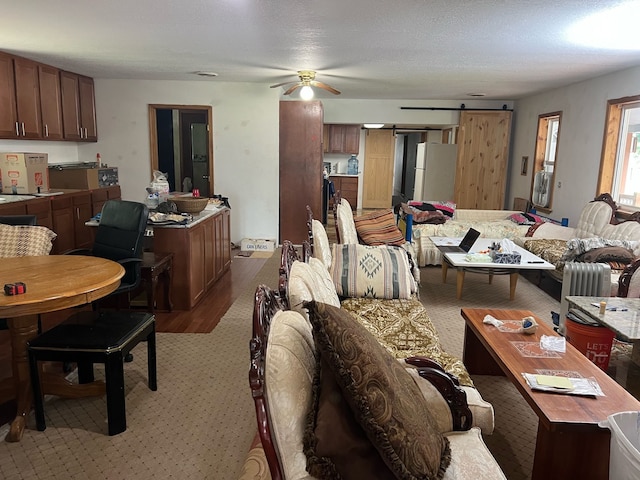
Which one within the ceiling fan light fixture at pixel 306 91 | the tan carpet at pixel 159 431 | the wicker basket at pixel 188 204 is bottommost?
the tan carpet at pixel 159 431

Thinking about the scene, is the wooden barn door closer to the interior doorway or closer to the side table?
the interior doorway

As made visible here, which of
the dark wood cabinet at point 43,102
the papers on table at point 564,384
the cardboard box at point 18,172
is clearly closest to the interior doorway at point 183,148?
the dark wood cabinet at point 43,102

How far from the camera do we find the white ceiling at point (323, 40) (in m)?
2.84

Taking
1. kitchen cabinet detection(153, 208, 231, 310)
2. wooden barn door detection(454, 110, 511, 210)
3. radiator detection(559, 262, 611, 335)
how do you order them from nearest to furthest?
radiator detection(559, 262, 611, 335) → kitchen cabinet detection(153, 208, 231, 310) → wooden barn door detection(454, 110, 511, 210)

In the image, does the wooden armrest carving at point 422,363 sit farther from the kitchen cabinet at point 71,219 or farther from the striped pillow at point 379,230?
the kitchen cabinet at point 71,219

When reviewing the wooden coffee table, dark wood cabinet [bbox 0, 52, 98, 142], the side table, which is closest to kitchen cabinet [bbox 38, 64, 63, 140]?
dark wood cabinet [bbox 0, 52, 98, 142]

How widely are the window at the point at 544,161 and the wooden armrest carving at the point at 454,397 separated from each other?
544 cm

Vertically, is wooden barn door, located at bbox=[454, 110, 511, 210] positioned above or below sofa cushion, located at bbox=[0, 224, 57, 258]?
above

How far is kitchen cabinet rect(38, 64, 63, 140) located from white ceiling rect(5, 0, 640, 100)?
18 cm

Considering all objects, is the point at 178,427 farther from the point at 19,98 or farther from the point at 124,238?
the point at 19,98

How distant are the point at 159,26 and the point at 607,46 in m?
3.45

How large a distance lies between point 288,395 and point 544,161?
6638mm

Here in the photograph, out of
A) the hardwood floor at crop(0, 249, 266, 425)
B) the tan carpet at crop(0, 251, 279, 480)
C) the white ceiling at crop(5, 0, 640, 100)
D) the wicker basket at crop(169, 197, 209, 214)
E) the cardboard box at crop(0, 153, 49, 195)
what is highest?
the white ceiling at crop(5, 0, 640, 100)

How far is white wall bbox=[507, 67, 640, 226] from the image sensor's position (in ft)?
16.4
